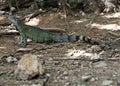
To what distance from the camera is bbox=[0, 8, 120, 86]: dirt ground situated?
17.0 feet

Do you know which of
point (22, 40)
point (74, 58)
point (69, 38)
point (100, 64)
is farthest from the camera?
point (22, 40)

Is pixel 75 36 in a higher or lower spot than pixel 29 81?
lower

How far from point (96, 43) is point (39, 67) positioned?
6.14 ft

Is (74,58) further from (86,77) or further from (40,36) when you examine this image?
(40,36)

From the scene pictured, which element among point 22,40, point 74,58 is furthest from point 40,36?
point 74,58

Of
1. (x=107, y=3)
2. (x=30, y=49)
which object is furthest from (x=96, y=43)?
(x=107, y=3)

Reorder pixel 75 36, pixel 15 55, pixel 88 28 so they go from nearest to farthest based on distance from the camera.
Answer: pixel 15 55, pixel 75 36, pixel 88 28

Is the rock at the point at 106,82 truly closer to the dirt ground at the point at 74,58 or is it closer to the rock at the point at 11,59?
the dirt ground at the point at 74,58

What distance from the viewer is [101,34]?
754cm

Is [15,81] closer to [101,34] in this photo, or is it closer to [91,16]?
[101,34]

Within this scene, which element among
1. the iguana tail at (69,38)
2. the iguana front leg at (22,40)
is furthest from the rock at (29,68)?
the iguana front leg at (22,40)

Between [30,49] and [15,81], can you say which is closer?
Answer: [15,81]

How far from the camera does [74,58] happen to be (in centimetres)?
610

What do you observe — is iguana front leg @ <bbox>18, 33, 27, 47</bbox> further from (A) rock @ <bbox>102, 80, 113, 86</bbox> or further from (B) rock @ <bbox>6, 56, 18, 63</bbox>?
(A) rock @ <bbox>102, 80, 113, 86</bbox>
